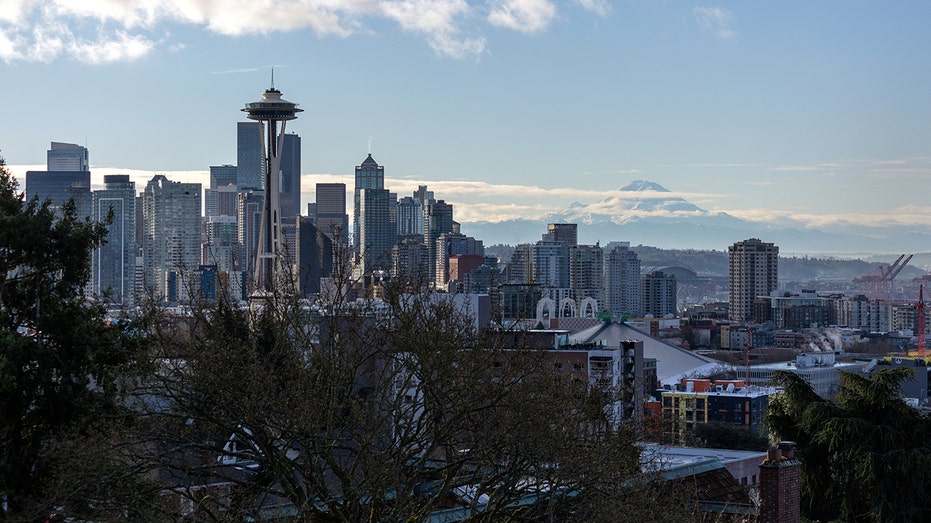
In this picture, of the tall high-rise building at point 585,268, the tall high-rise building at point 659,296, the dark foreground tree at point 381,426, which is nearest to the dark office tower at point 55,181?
the tall high-rise building at point 585,268

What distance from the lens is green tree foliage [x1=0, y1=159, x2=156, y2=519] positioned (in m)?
9.77

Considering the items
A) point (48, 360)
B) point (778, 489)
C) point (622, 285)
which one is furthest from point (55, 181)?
point (778, 489)

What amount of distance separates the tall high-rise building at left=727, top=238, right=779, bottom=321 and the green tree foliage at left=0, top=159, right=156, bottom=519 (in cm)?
17278

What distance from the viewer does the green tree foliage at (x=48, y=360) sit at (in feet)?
32.1

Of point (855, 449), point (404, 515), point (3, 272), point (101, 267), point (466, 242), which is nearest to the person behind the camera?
point (404, 515)

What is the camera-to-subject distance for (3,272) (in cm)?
1084

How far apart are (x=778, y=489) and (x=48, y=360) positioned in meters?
6.31

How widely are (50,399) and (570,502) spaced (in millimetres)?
4064

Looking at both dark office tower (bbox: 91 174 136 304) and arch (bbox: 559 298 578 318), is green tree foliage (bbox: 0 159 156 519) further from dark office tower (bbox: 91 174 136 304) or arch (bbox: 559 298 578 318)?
dark office tower (bbox: 91 174 136 304)

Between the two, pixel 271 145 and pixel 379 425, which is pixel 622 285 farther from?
pixel 379 425

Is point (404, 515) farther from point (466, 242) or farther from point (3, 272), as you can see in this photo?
point (466, 242)

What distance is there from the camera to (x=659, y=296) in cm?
19012

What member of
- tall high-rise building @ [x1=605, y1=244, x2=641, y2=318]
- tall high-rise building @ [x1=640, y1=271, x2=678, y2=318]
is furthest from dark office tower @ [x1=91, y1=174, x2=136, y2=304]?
tall high-rise building @ [x1=640, y1=271, x2=678, y2=318]

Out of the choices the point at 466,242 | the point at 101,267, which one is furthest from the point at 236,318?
the point at 466,242
